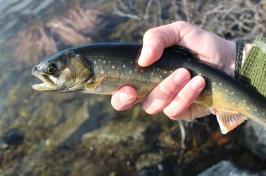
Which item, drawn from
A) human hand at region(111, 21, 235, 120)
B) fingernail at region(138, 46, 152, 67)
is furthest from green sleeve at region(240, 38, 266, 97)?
fingernail at region(138, 46, 152, 67)

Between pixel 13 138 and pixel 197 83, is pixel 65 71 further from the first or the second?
pixel 13 138

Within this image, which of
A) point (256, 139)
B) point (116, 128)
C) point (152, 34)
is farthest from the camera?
point (116, 128)

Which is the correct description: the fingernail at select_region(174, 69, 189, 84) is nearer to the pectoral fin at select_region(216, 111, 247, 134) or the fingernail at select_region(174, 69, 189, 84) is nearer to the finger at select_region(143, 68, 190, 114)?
the finger at select_region(143, 68, 190, 114)

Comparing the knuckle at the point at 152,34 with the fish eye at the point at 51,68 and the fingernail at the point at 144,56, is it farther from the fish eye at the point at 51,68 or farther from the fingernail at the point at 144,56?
the fish eye at the point at 51,68

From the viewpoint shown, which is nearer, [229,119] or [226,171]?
[229,119]

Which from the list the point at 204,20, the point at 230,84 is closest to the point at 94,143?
the point at 204,20

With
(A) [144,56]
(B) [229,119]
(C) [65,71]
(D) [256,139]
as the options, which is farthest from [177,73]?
(D) [256,139]

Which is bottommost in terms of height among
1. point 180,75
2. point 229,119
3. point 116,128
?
point 116,128
